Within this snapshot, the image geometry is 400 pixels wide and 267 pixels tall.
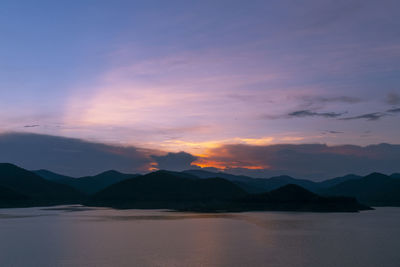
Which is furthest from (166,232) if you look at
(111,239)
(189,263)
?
(189,263)

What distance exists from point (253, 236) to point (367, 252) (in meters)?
24.8

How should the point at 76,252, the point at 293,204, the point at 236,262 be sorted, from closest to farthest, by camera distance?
the point at 236,262 → the point at 76,252 → the point at 293,204

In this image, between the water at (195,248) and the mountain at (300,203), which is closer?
the water at (195,248)

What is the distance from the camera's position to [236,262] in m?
51.1

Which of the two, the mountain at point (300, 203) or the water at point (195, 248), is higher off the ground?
the mountain at point (300, 203)

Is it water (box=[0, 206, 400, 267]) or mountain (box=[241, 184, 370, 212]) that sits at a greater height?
mountain (box=[241, 184, 370, 212])

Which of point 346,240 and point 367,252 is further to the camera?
point 346,240

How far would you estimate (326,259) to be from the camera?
53.2m

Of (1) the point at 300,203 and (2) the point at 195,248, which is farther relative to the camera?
(1) the point at 300,203

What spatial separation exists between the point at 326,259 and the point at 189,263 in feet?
61.2

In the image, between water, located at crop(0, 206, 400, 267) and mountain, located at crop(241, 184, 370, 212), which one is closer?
water, located at crop(0, 206, 400, 267)

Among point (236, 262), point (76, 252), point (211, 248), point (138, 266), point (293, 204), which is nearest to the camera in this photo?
point (138, 266)

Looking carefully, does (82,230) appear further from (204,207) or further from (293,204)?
(293,204)

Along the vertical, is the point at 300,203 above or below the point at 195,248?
above
